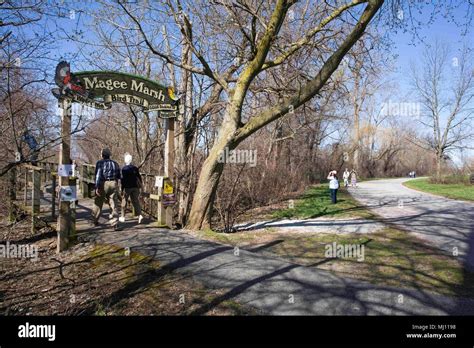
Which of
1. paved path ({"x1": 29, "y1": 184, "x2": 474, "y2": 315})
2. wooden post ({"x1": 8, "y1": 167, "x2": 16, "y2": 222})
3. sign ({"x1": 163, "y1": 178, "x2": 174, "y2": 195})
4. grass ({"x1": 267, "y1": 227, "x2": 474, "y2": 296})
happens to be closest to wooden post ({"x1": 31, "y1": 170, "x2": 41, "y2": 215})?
wooden post ({"x1": 8, "y1": 167, "x2": 16, "y2": 222})

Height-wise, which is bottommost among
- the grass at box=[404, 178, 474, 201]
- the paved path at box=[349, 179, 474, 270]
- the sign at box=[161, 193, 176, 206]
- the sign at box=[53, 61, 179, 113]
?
the paved path at box=[349, 179, 474, 270]

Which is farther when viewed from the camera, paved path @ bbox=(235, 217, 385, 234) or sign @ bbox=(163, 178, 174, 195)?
paved path @ bbox=(235, 217, 385, 234)

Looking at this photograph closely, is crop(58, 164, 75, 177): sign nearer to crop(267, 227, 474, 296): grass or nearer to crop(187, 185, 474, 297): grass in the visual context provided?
crop(187, 185, 474, 297): grass

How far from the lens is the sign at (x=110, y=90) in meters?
6.63

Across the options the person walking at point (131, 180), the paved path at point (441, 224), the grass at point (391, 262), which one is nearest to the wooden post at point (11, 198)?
the person walking at point (131, 180)

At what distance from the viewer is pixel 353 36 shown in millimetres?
7449

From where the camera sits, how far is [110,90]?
25.0 ft

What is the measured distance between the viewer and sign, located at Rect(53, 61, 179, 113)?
6.63 m

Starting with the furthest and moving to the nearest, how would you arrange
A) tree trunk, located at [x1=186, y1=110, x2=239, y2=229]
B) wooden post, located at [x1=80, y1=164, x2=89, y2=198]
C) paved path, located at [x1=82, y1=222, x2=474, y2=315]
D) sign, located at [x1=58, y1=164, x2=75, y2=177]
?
1. wooden post, located at [x1=80, y1=164, x2=89, y2=198]
2. tree trunk, located at [x1=186, y1=110, x2=239, y2=229]
3. sign, located at [x1=58, y1=164, x2=75, y2=177]
4. paved path, located at [x1=82, y1=222, x2=474, y2=315]

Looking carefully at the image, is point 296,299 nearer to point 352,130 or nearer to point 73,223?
point 73,223

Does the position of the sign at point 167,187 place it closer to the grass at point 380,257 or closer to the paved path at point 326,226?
the grass at point 380,257

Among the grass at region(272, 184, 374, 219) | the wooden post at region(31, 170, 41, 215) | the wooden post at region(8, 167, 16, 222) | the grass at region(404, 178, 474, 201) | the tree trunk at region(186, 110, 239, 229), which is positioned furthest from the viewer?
the grass at region(404, 178, 474, 201)

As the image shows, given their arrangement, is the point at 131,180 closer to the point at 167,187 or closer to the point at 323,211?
the point at 167,187

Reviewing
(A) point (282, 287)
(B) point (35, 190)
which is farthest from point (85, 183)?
(A) point (282, 287)
